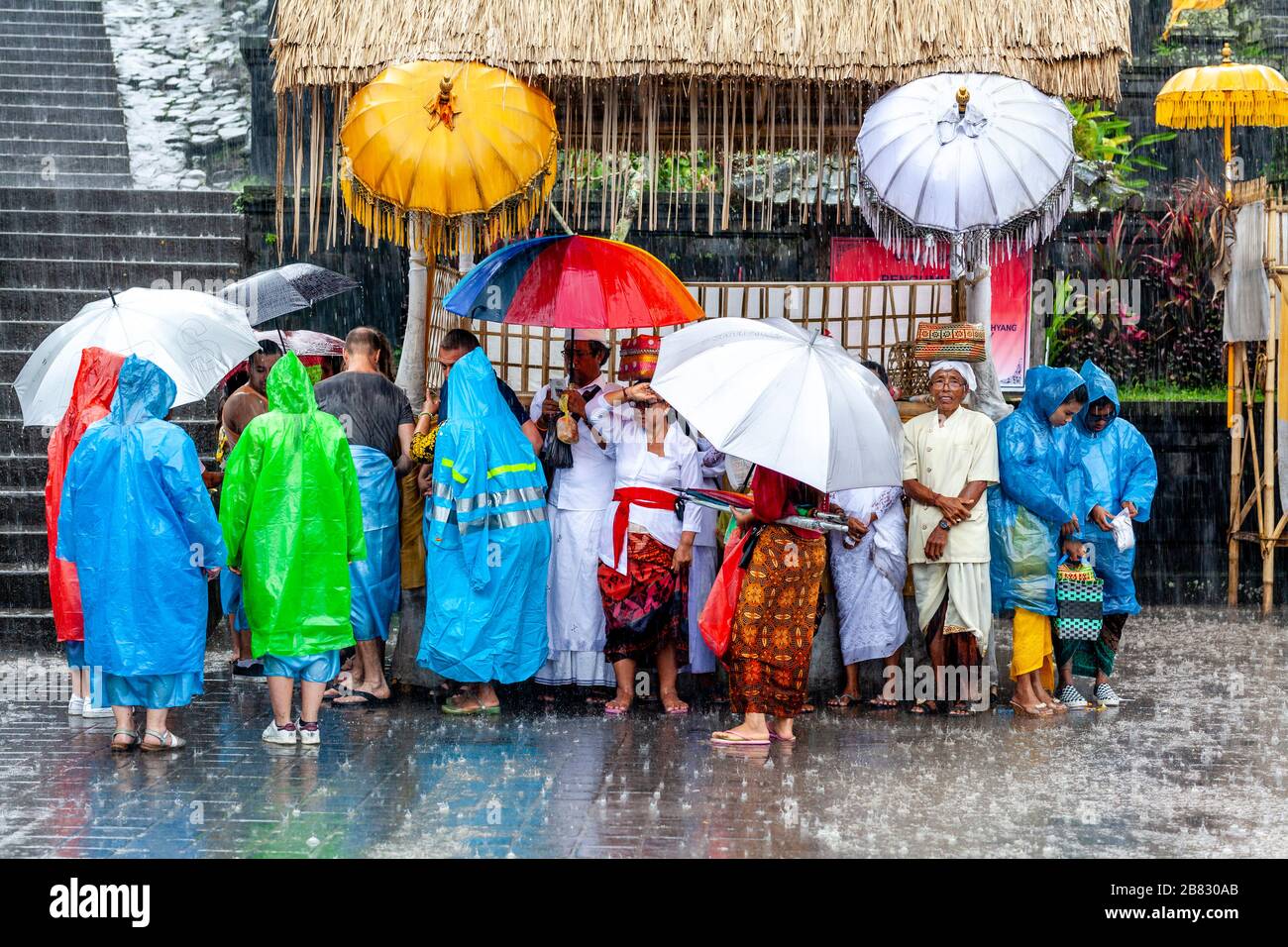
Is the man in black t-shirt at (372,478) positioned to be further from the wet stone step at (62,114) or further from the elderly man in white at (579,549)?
the wet stone step at (62,114)

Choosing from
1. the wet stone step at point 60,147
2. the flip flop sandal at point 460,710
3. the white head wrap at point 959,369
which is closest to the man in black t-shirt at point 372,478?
the flip flop sandal at point 460,710

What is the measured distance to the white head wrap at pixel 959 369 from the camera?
7965 mm

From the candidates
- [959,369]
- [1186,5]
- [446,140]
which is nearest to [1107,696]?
[959,369]

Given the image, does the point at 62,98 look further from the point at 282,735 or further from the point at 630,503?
the point at 282,735

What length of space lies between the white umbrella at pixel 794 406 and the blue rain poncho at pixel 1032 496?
136 centimetres

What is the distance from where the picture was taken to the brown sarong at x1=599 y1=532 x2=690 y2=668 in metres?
7.70

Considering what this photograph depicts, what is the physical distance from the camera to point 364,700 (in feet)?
26.3

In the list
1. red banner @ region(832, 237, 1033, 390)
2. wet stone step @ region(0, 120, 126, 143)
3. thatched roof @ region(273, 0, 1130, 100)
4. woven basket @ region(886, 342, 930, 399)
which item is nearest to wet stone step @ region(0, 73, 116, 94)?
wet stone step @ region(0, 120, 126, 143)

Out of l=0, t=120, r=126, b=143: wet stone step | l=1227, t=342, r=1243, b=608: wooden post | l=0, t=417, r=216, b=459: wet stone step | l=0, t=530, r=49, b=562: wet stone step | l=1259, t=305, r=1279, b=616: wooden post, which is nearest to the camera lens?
l=0, t=530, r=49, b=562: wet stone step

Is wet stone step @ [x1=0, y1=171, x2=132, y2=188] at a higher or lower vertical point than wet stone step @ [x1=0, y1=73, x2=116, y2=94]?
lower

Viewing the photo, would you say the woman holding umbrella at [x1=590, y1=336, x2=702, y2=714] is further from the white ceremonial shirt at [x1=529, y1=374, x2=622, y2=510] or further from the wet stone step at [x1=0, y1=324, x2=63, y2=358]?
the wet stone step at [x1=0, y1=324, x2=63, y2=358]

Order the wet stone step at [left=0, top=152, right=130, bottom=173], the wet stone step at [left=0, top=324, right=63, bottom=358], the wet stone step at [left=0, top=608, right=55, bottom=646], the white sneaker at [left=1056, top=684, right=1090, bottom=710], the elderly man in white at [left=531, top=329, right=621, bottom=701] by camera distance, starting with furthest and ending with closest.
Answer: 1. the wet stone step at [left=0, top=152, right=130, bottom=173]
2. the wet stone step at [left=0, top=324, right=63, bottom=358]
3. the wet stone step at [left=0, top=608, right=55, bottom=646]
4. the white sneaker at [left=1056, top=684, right=1090, bottom=710]
5. the elderly man in white at [left=531, top=329, right=621, bottom=701]

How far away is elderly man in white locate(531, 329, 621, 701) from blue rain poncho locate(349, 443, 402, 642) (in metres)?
0.82

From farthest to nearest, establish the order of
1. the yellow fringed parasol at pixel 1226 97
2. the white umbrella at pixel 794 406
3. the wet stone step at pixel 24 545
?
the yellow fringed parasol at pixel 1226 97, the wet stone step at pixel 24 545, the white umbrella at pixel 794 406
